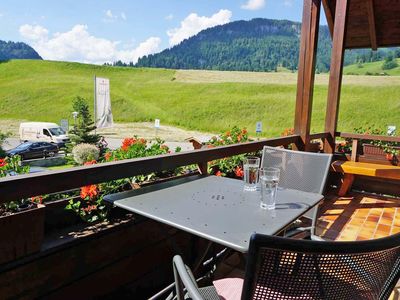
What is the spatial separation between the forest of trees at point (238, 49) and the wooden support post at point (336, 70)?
48467 mm

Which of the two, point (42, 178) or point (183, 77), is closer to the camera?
point (42, 178)

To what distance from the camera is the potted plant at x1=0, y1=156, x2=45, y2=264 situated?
1.08 metres

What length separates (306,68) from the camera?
304 cm

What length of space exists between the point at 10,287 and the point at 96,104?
17372mm

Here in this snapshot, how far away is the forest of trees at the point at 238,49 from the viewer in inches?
2394

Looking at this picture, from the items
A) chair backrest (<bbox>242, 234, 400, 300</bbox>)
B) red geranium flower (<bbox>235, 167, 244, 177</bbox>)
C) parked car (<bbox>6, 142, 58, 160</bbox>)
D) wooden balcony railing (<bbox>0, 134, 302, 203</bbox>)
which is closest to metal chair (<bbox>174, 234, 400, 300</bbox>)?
chair backrest (<bbox>242, 234, 400, 300</bbox>)

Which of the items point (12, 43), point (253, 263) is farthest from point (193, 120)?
point (12, 43)

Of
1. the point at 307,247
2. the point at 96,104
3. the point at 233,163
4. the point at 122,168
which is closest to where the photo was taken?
the point at 307,247

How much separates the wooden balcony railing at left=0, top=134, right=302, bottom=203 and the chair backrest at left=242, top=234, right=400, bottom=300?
32.5 inches

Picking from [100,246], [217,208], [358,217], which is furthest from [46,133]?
[217,208]

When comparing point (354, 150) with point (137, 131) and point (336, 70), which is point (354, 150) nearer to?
point (336, 70)

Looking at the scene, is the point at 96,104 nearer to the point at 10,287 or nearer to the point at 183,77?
the point at 10,287

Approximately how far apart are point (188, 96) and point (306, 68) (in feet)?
104

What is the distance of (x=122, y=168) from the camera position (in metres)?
1.42
